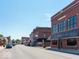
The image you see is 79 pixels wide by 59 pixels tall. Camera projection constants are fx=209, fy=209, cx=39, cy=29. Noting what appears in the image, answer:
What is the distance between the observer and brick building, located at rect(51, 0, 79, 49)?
4362cm

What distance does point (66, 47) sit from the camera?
50.9m

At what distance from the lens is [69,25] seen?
48969 mm

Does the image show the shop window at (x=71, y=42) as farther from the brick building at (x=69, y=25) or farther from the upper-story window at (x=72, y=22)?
the upper-story window at (x=72, y=22)

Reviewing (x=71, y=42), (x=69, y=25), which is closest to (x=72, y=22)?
(x=69, y=25)

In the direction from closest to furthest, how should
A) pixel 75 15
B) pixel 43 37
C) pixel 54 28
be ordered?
pixel 75 15 < pixel 54 28 < pixel 43 37

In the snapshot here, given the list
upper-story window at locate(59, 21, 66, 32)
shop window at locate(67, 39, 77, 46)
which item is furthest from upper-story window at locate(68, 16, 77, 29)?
upper-story window at locate(59, 21, 66, 32)

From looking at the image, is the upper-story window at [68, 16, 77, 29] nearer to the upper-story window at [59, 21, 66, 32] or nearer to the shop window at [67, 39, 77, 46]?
the shop window at [67, 39, 77, 46]

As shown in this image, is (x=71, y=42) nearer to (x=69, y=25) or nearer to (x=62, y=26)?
(x=69, y=25)

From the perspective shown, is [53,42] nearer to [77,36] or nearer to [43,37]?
[77,36]

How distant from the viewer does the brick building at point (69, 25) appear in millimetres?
43625

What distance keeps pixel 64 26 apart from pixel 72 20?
6.43 metres

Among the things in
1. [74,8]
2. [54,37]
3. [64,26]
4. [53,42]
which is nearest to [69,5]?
[74,8]

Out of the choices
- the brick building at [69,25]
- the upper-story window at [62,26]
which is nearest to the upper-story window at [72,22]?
the brick building at [69,25]

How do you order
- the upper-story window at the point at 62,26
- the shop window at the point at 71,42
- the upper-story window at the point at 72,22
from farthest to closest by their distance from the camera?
the upper-story window at the point at 62,26
the upper-story window at the point at 72,22
the shop window at the point at 71,42
